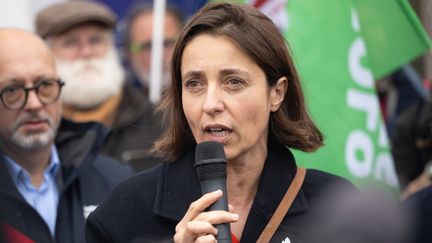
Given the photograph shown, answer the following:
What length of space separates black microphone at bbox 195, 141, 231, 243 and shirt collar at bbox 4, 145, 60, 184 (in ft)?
6.04

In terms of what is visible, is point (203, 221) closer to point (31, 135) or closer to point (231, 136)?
point (231, 136)

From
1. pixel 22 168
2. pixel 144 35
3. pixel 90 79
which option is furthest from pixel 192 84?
pixel 144 35

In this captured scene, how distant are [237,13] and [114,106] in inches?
130

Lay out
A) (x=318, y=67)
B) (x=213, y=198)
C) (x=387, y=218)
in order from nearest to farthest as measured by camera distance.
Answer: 1. (x=213, y=198)
2. (x=387, y=218)
3. (x=318, y=67)

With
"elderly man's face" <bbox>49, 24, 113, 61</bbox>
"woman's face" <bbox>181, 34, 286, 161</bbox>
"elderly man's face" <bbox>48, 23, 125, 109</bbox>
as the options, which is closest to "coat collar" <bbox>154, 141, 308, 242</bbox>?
"woman's face" <bbox>181, 34, 286, 161</bbox>

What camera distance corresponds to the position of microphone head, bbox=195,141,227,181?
3389 mm

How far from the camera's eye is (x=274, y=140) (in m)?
4.14

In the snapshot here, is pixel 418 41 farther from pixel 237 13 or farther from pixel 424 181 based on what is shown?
pixel 237 13

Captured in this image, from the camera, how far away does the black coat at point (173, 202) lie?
3.83 metres

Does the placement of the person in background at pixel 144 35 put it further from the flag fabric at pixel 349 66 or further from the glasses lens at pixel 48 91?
the glasses lens at pixel 48 91

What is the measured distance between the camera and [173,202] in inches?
153

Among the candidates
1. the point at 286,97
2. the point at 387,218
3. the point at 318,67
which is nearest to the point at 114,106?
the point at 318,67

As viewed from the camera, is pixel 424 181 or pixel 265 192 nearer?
pixel 265 192

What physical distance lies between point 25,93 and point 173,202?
151cm
